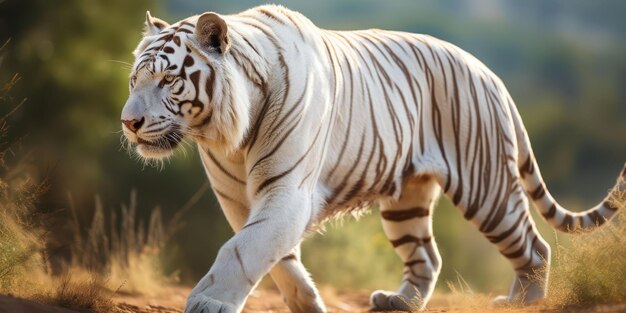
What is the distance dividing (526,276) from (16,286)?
9.24ft

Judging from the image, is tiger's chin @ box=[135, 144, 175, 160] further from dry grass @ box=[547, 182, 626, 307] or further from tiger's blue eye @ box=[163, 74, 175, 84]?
dry grass @ box=[547, 182, 626, 307]

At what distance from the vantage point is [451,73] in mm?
5602

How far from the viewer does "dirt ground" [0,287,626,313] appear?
3.90m

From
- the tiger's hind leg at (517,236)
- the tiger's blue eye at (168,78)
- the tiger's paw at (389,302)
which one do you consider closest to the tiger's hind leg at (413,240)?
the tiger's paw at (389,302)

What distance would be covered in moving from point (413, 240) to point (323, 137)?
158 centimetres

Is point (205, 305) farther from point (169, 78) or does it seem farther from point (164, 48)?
point (164, 48)

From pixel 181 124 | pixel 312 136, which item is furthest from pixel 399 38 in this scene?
pixel 181 124

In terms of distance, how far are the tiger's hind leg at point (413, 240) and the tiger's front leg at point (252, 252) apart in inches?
62.8

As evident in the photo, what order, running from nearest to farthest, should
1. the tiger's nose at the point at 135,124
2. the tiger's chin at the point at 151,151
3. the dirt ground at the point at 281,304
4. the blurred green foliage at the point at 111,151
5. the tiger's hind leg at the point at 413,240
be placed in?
1. the tiger's nose at the point at 135,124
2. the tiger's chin at the point at 151,151
3. the dirt ground at the point at 281,304
4. the tiger's hind leg at the point at 413,240
5. the blurred green foliage at the point at 111,151

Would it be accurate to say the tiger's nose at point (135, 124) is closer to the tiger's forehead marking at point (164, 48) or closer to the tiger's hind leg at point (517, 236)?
the tiger's forehead marking at point (164, 48)

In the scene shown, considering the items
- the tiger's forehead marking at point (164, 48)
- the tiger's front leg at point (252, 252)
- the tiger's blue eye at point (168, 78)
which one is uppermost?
the tiger's forehead marking at point (164, 48)

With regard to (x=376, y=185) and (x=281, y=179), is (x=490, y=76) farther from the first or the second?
(x=281, y=179)

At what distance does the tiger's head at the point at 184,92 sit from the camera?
4.15 meters

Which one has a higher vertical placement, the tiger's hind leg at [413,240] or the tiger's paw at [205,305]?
the tiger's paw at [205,305]
